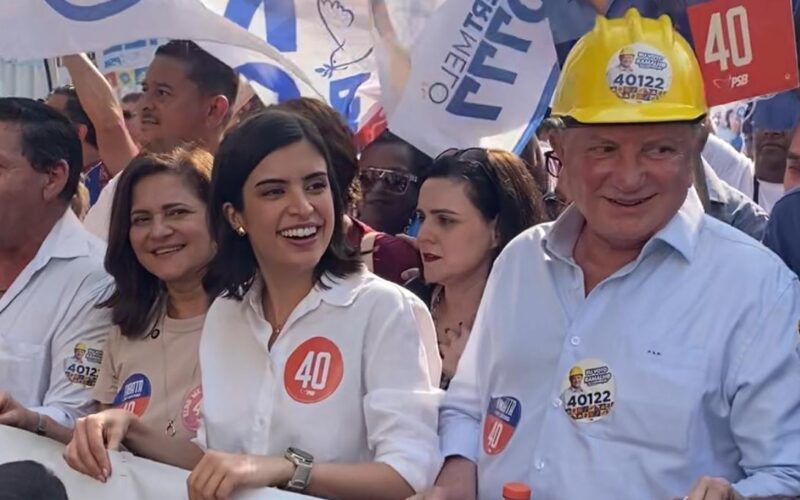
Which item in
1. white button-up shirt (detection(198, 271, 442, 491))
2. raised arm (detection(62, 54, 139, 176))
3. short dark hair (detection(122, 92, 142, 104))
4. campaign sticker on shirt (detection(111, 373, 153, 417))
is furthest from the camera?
short dark hair (detection(122, 92, 142, 104))

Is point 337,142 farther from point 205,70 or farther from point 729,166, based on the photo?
point 729,166

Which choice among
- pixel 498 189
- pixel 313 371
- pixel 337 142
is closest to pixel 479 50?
pixel 498 189

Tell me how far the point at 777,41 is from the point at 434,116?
113 centimetres

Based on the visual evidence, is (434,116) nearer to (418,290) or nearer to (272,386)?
(418,290)

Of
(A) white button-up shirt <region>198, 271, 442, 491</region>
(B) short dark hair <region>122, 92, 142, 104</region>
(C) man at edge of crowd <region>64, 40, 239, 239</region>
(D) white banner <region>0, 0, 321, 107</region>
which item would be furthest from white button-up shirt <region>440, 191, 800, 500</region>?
(B) short dark hair <region>122, 92, 142, 104</region>

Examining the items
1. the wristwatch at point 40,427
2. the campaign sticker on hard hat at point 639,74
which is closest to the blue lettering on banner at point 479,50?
the campaign sticker on hard hat at point 639,74

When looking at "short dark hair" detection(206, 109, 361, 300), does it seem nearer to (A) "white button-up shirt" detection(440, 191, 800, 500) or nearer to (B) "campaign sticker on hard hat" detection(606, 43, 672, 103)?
(A) "white button-up shirt" detection(440, 191, 800, 500)

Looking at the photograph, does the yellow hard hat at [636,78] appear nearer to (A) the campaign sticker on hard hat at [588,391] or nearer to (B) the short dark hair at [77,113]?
(A) the campaign sticker on hard hat at [588,391]

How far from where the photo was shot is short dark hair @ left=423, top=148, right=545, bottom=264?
375 cm

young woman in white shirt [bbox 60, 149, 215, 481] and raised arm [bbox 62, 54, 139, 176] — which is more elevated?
raised arm [bbox 62, 54, 139, 176]

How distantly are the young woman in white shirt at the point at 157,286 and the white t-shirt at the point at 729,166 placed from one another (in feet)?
9.50

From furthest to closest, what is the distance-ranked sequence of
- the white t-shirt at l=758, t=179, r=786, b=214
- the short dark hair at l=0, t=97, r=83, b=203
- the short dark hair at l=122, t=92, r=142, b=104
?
1. the short dark hair at l=122, t=92, r=142, b=104
2. the white t-shirt at l=758, t=179, r=786, b=214
3. the short dark hair at l=0, t=97, r=83, b=203

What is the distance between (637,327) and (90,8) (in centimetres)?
249

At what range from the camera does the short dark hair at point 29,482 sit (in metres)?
2.82
